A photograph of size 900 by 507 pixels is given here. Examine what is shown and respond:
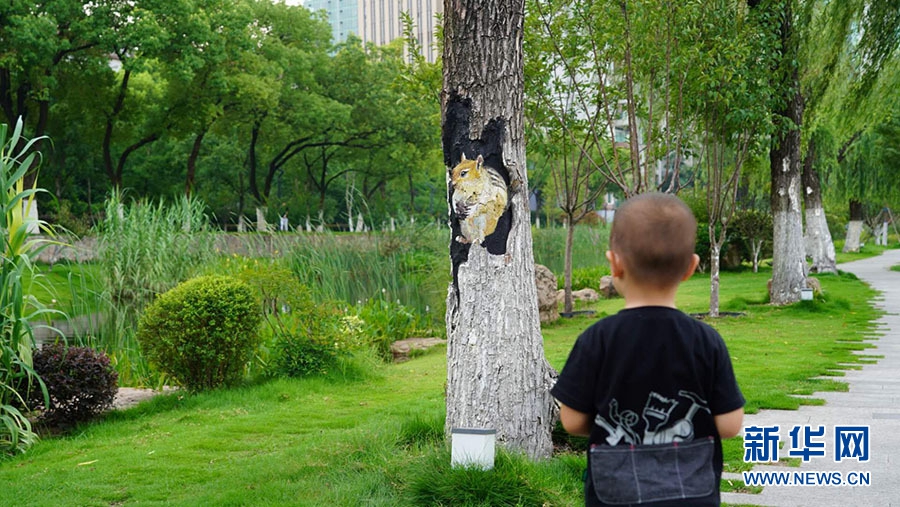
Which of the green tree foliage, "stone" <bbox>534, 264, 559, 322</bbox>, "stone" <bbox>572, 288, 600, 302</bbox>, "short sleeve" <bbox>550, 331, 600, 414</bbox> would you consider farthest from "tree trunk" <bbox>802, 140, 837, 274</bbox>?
"short sleeve" <bbox>550, 331, 600, 414</bbox>

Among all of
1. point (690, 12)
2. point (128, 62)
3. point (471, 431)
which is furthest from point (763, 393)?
point (128, 62)

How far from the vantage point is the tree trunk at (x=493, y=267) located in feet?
15.3

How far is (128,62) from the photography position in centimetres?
2552

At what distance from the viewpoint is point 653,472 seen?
232 cm

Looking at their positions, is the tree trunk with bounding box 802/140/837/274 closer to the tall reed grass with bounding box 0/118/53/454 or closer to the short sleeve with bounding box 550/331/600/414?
Result: the tall reed grass with bounding box 0/118/53/454

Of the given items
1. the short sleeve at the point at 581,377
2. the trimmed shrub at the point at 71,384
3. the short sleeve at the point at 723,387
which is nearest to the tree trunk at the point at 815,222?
the trimmed shrub at the point at 71,384

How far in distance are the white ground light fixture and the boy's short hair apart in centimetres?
195

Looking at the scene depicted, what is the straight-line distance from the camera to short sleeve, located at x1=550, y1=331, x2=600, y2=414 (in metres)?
2.34

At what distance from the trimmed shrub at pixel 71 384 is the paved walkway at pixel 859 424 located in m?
5.13

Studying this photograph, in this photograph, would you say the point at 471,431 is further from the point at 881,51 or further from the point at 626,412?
the point at 881,51

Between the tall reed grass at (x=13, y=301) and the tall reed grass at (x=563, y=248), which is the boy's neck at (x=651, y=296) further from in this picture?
the tall reed grass at (x=563, y=248)

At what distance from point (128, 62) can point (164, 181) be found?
1606cm

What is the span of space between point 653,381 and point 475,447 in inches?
76.2

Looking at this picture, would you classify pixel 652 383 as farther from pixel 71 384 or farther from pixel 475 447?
pixel 71 384
